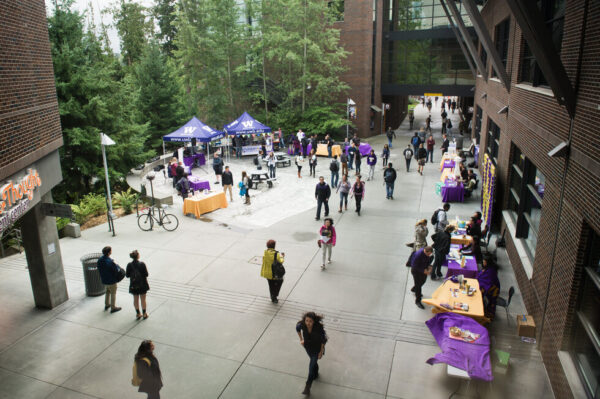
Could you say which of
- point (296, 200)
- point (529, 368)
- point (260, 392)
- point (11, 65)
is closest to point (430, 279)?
point (529, 368)

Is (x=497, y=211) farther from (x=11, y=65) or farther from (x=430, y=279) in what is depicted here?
(x=11, y=65)

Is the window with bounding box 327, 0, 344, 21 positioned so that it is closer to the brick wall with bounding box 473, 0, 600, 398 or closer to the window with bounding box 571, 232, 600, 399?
the brick wall with bounding box 473, 0, 600, 398

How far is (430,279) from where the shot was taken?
1131 centimetres

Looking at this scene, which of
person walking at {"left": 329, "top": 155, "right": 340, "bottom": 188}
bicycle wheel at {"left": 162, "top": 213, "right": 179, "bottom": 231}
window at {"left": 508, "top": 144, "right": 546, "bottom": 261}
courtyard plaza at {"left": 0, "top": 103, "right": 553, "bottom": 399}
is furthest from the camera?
person walking at {"left": 329, "top": 155, "right": 340, "bottom": 188}

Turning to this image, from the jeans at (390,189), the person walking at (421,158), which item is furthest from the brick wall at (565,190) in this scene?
the person walking at (421,158)

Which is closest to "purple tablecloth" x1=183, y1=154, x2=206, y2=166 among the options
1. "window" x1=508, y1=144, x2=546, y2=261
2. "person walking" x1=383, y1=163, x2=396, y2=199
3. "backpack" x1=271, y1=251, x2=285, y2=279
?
"person walking" x1=383, y1=163, x2=396, y2=199

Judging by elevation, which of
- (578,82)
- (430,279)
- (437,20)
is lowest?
(430,279)

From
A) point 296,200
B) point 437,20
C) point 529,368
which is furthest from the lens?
point 437,20

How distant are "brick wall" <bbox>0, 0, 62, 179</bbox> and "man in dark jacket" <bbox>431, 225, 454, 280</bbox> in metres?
9.15

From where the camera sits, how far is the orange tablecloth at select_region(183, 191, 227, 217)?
17031mm

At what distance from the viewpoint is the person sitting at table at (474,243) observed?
11.1 metres

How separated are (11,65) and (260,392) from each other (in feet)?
23.7

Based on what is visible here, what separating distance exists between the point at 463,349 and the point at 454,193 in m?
11.9

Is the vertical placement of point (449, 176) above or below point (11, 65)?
below
